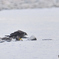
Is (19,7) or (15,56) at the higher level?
(19,7)

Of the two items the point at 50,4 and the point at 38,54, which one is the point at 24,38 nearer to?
the point at 38,54

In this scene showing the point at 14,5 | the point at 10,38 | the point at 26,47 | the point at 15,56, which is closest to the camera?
the point at 15,56

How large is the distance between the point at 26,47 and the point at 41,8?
51430mm

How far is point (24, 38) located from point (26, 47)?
7.06 feet

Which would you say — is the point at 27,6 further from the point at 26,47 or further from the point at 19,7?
the point at 26,47

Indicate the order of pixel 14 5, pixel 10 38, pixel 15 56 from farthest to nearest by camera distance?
pixel 14 5, pixel 10 38, pixel 15 56

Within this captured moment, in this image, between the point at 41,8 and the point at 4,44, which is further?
the point at 41,8

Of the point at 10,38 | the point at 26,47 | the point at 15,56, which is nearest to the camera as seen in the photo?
the point at 15,56

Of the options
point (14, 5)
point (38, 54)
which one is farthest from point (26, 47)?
point (14, 5)

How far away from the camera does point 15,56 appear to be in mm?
10664

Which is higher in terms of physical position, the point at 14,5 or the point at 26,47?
the point at 14,5

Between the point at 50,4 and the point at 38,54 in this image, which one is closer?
the point at 38,54

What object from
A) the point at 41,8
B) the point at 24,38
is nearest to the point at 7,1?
the point at 41,8

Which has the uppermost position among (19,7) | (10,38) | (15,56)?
(19,7)
